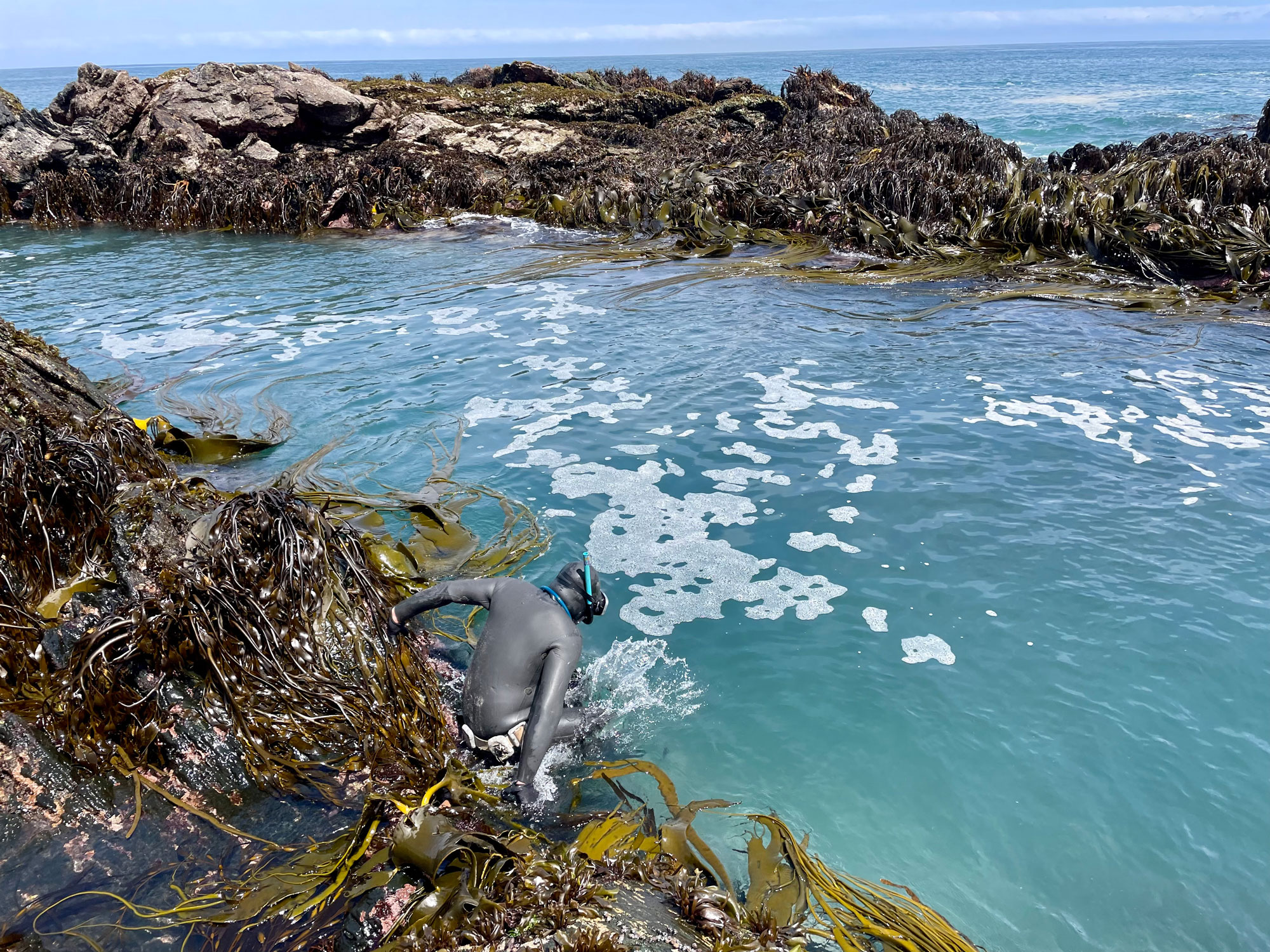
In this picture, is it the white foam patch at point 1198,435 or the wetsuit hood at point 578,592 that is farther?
the white foam patch at point 1198,435

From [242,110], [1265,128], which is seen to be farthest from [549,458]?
[1265,128]

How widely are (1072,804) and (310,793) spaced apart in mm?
3569

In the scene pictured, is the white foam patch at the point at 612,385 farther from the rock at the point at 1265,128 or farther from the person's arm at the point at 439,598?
the rock at the point at 1265,128

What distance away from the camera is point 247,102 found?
22172 millimetres

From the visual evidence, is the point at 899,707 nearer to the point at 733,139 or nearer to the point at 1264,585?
the point at 1264,585

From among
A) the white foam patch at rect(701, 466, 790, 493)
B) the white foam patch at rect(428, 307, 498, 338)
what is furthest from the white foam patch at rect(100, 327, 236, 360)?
the white foam patch at rect(701, 466, 790, 493)

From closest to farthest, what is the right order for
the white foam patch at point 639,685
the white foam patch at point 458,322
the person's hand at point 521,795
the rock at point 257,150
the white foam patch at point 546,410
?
1. the person's hand at point 521,795
2. the white foam patch at point 639,685
3. the white foam patch at point 546,410
4. the white foam patch at point 458,322
5. the rock at point 257,150

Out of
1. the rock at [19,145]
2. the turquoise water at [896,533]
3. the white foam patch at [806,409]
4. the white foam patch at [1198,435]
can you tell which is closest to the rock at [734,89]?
the turquoise water at [896,533]

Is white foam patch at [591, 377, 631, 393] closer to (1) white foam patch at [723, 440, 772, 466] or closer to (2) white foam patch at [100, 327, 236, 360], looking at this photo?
(1) white foam patch at [723, 440, 772, 466]

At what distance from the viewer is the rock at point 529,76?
101 ft

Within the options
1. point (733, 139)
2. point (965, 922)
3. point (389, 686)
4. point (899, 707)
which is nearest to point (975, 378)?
point (899, 707)

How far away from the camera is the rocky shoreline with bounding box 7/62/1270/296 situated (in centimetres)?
1318

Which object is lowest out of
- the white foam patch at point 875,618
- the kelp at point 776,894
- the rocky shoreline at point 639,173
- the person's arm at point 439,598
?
the white foam patch at point 875,618

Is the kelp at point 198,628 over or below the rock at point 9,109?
below
